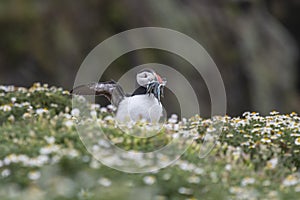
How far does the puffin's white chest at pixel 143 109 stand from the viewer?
974cm

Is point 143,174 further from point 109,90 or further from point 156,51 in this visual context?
point 156,51

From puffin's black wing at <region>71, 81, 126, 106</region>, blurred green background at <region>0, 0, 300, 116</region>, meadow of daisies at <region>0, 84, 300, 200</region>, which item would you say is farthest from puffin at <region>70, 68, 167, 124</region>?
blurred green background at <region>0, 0, 300, 116</region>

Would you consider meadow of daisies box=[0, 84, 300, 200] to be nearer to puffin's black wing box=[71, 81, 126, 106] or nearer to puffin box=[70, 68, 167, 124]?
puffin box=[70, 68, 167, 124]

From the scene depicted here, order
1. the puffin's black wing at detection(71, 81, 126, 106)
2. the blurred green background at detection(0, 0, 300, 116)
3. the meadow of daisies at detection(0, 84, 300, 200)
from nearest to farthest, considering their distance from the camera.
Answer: the meadow of daisies at detection(0, 84, 300, 200)
the puffin's black wing at detection(71, 81, 126, 106)
the blurred green background at detection(0, 0, 300, 116)

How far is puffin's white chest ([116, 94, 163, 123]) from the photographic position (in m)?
9.74

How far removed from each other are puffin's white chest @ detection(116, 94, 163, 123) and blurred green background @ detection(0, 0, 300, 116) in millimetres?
8638

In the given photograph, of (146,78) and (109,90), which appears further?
(109,90)

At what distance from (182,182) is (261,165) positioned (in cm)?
155

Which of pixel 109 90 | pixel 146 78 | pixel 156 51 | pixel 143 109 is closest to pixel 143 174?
pixel 143 109

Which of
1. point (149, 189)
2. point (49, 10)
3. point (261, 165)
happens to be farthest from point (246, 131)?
point (49, 10)

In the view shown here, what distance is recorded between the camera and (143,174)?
24.6 feet

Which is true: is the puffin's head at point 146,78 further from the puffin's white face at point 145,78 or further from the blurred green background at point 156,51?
the blurred green background at point 156,51

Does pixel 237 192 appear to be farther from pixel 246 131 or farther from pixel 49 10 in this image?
pixel 49 10

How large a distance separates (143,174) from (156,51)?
13.1 meters
